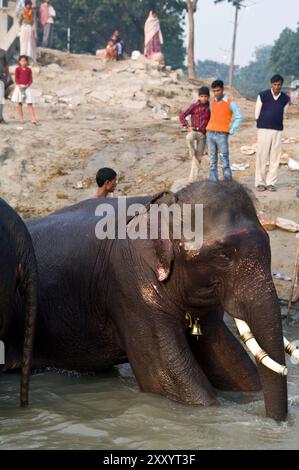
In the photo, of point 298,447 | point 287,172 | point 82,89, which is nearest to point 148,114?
point 82,89

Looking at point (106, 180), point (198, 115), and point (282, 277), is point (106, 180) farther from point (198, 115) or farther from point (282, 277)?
point (198, 115)

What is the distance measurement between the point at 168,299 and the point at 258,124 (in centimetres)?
777

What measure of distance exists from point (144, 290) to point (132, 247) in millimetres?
334

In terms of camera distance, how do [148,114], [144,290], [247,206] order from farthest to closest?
[148,114], [144,290], [247,206]

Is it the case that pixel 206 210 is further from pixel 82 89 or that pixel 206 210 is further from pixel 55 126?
pixel 82 89

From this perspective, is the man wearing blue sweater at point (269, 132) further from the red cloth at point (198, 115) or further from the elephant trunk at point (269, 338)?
the elephant trunk at point (269, 338)

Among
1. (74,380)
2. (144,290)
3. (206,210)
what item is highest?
(206,210)

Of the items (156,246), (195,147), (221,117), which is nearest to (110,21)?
(195,147)

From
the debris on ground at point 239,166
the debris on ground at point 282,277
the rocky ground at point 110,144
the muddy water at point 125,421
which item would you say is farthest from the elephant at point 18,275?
the debris on ground at point 239,166

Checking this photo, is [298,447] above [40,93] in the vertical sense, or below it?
below

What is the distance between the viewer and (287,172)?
14938mm

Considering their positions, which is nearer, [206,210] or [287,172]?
[206,210]

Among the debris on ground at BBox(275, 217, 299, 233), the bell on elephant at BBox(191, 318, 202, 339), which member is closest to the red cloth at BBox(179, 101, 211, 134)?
the debris on ground at BBox(275, 217, 299, 233)

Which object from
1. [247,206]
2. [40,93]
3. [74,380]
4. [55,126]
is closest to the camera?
[247,206]
